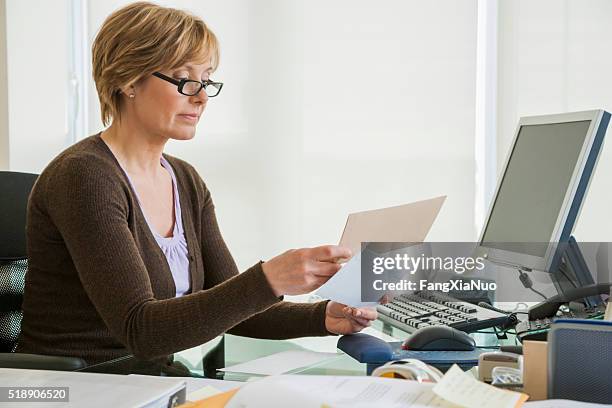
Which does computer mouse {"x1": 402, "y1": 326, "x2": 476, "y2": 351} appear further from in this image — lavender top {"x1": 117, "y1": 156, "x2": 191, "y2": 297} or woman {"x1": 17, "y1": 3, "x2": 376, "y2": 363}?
lavender top {"x1": 117, "y1": 156, "x2": 191, "y2": 297}

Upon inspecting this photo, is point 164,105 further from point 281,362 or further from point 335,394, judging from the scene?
point 335,394

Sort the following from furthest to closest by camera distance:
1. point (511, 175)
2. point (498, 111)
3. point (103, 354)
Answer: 1. point (498, 111)
2. point (511, 175)
3. point (103, 354)

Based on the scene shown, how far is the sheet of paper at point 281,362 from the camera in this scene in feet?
4.52

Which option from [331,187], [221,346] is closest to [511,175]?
[221,346]

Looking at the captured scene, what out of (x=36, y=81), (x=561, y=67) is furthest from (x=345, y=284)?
(x=36, y=81)

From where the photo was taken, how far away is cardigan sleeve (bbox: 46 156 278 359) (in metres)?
1.44

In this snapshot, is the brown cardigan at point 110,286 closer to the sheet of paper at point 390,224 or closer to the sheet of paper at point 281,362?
the sheet of paper at point 281,362

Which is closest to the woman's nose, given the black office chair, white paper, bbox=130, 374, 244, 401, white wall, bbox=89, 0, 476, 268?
the black office chair

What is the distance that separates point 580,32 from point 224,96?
158 cm

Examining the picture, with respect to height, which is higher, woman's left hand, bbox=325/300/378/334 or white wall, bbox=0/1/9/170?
white wall, bbox=0/1/9/170

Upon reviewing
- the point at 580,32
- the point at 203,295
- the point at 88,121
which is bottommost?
the point at 203,295

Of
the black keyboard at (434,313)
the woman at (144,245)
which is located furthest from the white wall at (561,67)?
the woman at (144,245)

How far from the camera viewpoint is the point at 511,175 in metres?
1.88

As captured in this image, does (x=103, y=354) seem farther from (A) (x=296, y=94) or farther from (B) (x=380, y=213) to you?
(A) (x=296, y=94)
